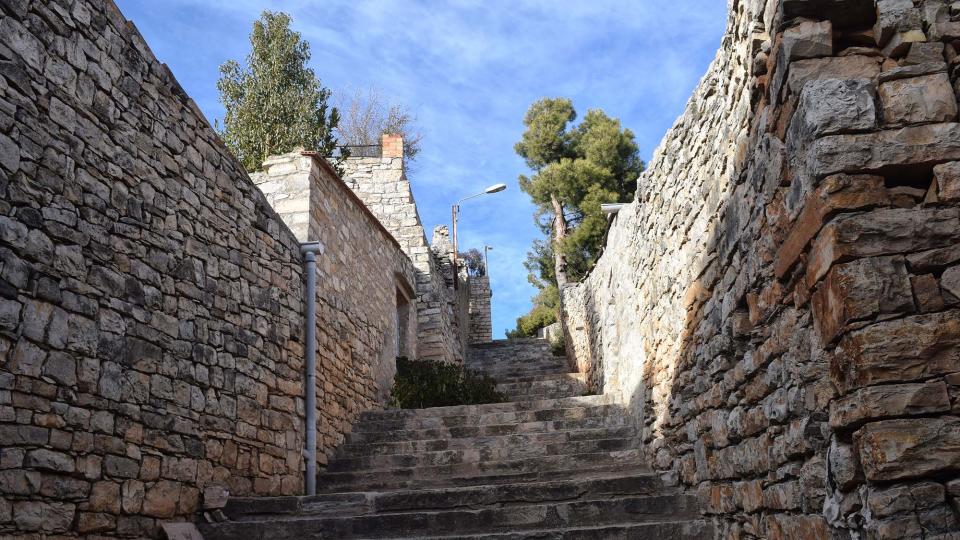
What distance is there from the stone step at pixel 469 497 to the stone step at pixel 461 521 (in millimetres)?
252

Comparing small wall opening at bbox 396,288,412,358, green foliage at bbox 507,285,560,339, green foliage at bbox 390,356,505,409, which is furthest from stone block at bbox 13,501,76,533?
green foliage at bbox 507,285,560,339

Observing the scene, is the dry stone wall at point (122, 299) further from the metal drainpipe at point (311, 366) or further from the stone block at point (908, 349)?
the stone block at point (908, 349)

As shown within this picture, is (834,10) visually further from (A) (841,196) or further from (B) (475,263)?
(B) (475,263)

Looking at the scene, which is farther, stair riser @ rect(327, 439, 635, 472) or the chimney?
the chimney

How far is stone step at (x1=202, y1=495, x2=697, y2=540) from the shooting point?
5.36 metres

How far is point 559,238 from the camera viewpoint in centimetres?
1831

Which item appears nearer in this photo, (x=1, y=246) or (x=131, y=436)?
(x=1, y=246)

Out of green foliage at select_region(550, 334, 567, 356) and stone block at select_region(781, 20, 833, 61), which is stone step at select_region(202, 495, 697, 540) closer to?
stone block at select_region(781, 20, 833, 61)

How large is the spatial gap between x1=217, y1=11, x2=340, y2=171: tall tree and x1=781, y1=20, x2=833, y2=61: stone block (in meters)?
9.76

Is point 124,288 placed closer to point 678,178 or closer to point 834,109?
point 678,178

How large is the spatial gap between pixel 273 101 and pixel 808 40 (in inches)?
429

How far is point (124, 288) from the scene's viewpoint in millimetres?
4738

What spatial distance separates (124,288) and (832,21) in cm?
397

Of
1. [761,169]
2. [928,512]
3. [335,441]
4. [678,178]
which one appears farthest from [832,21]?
[335,441]
